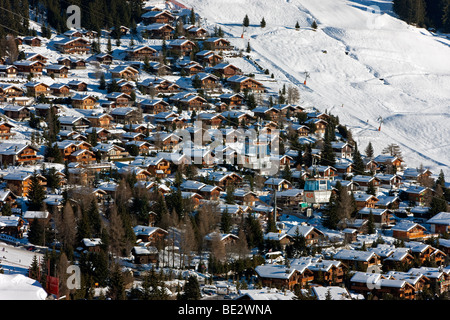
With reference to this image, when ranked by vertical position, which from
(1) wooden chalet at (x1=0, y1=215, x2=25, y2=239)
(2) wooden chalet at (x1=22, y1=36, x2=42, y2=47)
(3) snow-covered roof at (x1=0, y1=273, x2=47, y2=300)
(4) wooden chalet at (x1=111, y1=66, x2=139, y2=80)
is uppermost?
(3) snow-covered roof at (x1=0, y1=273, x2=47, y2=300)

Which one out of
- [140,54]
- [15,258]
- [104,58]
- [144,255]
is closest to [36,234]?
[15,258]

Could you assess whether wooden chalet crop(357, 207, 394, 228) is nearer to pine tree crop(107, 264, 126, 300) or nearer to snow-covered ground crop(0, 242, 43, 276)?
pine tree crop(107, 264, 126, 300)

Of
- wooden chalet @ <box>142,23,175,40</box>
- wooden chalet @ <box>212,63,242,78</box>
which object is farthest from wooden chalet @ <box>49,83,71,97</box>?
wooden chalet @ <box>142,23,175,40</box>

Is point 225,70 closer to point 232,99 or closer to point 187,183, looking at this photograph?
point 232,99

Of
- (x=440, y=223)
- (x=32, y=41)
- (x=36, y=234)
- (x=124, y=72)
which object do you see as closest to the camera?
(x=36, y=234)

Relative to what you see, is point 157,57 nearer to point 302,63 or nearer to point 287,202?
point 302,63

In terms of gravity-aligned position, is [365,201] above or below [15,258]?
below

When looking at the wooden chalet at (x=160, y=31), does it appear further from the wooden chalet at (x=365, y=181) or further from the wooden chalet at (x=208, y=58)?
the wooden chalet at (x=365, y=181)
